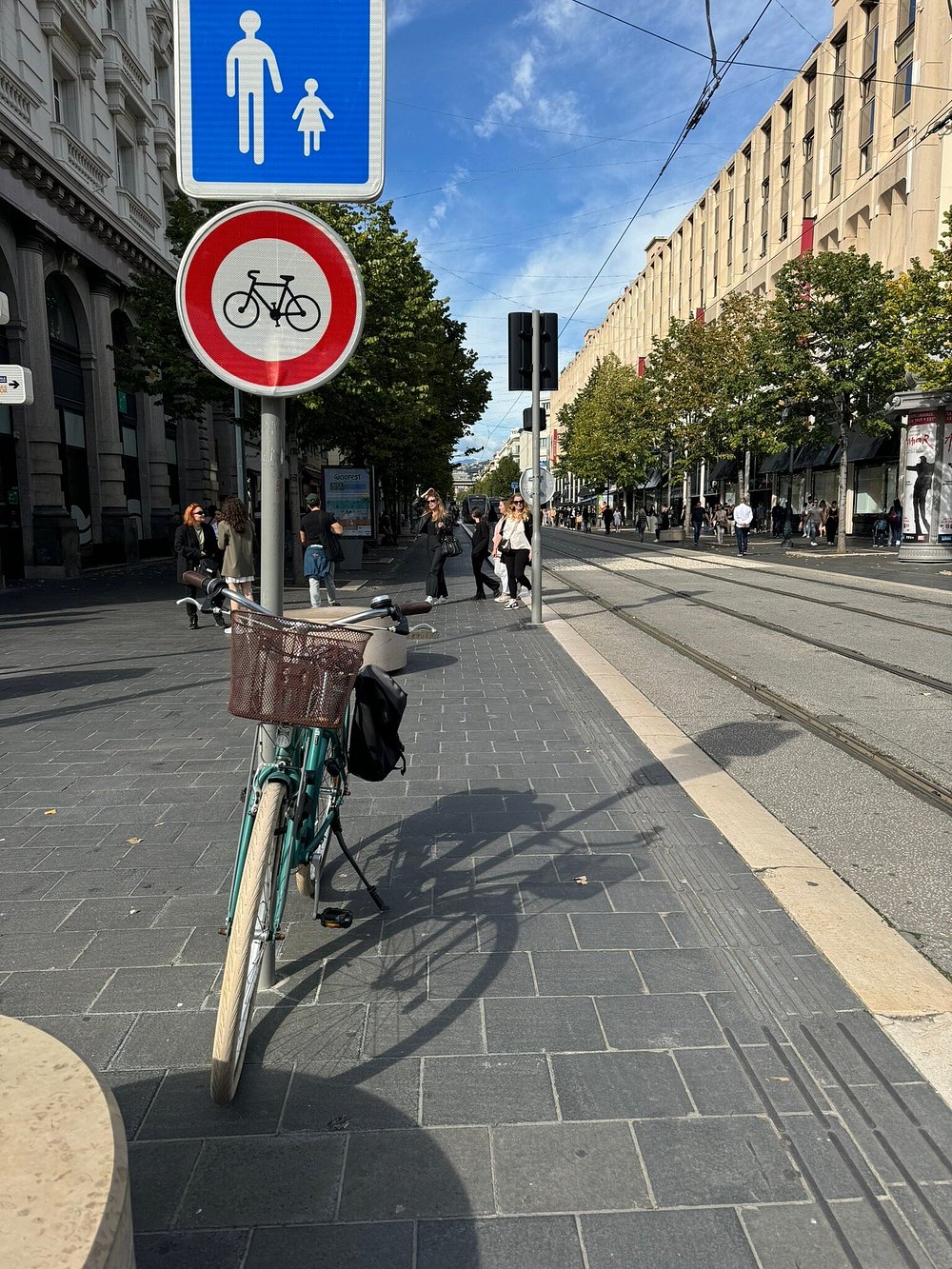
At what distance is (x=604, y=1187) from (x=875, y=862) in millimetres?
2411

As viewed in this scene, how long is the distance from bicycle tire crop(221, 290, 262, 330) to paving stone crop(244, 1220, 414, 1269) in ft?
7.24

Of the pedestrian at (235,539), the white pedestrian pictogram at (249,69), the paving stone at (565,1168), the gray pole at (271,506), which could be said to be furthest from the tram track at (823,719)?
the pedestrian at (235,539)

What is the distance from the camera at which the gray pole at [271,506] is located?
9.05 feet

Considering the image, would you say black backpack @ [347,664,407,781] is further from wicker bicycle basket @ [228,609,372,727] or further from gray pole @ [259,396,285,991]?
wicker bicycle basket @ [228,609,372,727]

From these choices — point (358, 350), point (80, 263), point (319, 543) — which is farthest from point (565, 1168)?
point (80, 263)

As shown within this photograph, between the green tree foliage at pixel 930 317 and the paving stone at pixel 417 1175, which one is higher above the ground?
the green tree foliage at pixel 930 317

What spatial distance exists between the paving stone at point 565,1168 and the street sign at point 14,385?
7.25 metres

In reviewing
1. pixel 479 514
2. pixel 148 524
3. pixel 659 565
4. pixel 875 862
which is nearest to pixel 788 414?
pixel 659 565

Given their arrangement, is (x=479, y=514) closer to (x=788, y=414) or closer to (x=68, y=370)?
(x=68, y=370)

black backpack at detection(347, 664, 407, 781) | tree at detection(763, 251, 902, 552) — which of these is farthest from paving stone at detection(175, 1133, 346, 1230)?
tree at detection(763, 251, 902, 552)

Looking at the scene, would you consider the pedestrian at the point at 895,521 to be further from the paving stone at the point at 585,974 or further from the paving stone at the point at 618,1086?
the paving stone at the point at 618,1086

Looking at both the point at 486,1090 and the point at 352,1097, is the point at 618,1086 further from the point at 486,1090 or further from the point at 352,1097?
the point at 352,1097

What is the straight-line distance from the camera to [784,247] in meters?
42.8

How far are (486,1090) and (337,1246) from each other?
0.60 m
